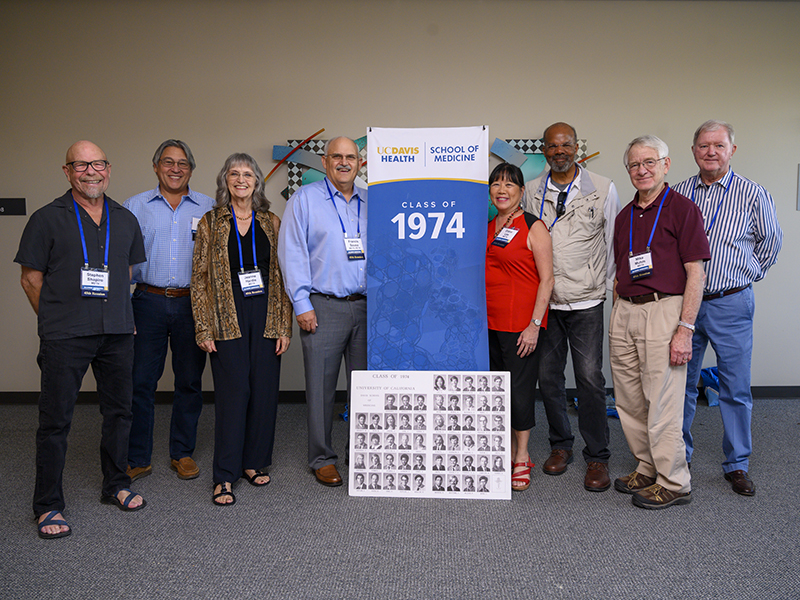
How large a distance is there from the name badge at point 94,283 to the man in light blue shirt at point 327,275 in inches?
31.7

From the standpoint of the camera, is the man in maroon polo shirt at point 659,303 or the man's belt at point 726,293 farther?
the man's belt at point 726,293

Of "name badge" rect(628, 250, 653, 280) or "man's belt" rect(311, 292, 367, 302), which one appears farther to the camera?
"man's belt" rect(311, 292, 367, 302)

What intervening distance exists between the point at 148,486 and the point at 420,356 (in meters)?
1.63

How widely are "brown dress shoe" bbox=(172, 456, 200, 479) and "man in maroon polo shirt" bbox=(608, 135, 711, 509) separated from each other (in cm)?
234

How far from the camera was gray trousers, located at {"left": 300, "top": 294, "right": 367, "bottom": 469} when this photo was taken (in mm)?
2797

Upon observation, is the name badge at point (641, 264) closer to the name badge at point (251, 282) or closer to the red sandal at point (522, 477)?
the red sandal at point (522, 477)

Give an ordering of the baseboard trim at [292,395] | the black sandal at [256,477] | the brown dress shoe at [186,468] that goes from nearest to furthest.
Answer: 1. the black sandal at [256,477]
2. the brown dress shoe at [186,468]
3. the baseboard trim at [292,395]

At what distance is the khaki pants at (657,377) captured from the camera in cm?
252

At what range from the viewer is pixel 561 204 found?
289 centimetres

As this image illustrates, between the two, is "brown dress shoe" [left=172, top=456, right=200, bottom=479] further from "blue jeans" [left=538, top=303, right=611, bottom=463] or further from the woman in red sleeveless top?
"blue jeans" [left=538, top=303, right=611, bottom=463]

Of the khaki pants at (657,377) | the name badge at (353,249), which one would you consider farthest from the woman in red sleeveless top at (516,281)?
the name badge at (353,249)

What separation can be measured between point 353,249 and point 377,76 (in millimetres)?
2395

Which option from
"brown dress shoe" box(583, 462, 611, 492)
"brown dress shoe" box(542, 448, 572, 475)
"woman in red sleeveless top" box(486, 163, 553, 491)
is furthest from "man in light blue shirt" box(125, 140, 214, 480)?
"brown dress shoe" box(583, 462, 611, 492)

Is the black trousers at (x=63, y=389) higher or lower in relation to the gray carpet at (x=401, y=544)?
higher
